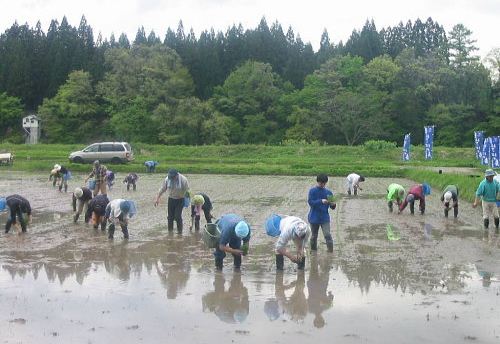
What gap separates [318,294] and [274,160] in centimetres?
3454

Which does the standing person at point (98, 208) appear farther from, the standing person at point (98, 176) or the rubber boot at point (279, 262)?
the rubber boot at point (279, 262)

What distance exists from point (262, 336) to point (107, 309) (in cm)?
191

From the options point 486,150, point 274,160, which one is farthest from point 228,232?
point 274,160

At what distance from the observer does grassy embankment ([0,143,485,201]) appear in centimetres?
3316

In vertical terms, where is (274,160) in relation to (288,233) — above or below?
above

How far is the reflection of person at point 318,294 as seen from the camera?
6.46 metres

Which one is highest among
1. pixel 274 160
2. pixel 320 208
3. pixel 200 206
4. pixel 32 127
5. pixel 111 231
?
pixel 32 127

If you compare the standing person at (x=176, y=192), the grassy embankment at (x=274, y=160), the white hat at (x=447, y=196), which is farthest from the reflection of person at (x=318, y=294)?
the grassy embankment at (x=274, y=160)

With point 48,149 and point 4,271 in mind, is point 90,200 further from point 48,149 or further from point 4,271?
point 48,149

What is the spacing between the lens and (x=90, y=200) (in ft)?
39.9

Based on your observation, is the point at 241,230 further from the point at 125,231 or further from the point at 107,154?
the point at 107,154

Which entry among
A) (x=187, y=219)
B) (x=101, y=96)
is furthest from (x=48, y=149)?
(x=187, y=219)

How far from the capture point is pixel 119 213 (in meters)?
10.7

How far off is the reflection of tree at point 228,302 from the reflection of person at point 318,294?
0.77 m
